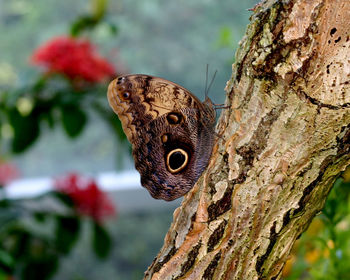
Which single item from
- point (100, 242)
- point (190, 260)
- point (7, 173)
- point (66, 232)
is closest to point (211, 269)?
point (190, 260)

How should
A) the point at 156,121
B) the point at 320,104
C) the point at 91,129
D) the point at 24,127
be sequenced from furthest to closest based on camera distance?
the point at 91,129
the point at 24,127
the point at 156,121
the point at 320,104

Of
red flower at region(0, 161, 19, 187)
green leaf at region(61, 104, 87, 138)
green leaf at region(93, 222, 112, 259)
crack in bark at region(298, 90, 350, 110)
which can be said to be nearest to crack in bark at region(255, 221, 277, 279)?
crack in bark at region(298, 90, 350, 110)

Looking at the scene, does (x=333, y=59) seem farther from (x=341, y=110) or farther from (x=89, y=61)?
(x=89, y=61)

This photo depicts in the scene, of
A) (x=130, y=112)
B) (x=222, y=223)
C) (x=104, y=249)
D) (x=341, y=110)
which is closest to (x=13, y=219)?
(x=104, y=249)

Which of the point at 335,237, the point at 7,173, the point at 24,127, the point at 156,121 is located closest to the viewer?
the point at 156,121

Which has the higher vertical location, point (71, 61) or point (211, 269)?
Result: point (71, 61)

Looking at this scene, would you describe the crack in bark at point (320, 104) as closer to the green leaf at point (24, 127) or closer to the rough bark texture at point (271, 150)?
the rough bark texture at point (271, 150)

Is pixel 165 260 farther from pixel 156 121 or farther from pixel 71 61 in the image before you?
pixel 71 61

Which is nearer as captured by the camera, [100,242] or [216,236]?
[216,236]
